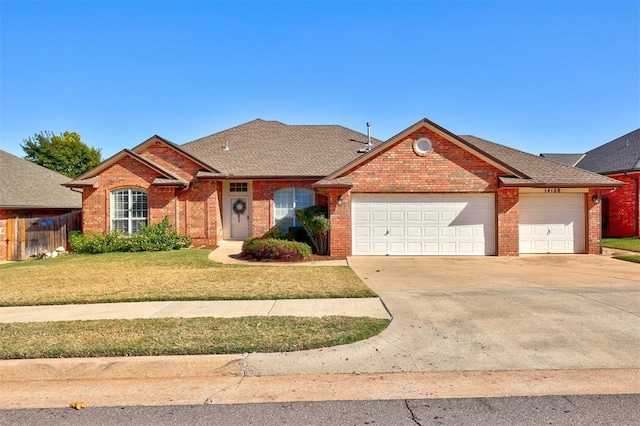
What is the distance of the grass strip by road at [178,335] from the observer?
4.79m

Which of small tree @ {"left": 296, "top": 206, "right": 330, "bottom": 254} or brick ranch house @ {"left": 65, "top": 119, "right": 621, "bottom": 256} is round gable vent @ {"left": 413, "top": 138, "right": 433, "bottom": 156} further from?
small tree @ {"left": 296, "top": 206, "right": 330, "bottom": 254}

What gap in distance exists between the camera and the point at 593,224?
569 inches

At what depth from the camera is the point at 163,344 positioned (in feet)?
16.3

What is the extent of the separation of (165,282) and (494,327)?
7582 millimetres

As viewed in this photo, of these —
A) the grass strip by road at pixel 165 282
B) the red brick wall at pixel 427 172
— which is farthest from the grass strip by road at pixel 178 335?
the red brick wall at pixel 427 172

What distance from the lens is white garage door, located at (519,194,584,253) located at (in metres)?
14.6

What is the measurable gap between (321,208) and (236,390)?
35.7ft

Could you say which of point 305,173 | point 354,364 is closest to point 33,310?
point 354,364

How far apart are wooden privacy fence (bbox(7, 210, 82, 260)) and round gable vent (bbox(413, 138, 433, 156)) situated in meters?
16.2

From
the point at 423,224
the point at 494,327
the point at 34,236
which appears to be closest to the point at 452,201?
the point at 423,224

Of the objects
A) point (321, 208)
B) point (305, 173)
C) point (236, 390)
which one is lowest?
point (236, 390)

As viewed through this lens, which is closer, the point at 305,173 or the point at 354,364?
the point at 354,364

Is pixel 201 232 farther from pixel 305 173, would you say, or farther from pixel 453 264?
pixel 453 264

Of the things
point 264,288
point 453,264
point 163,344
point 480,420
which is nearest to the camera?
point 480,420
